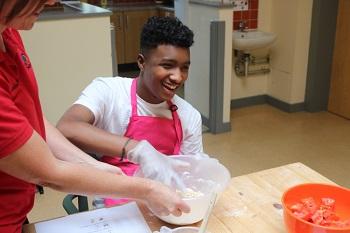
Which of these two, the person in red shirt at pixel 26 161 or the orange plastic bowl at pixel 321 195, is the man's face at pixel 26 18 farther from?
the orange plastic bowl at pixel 321 195

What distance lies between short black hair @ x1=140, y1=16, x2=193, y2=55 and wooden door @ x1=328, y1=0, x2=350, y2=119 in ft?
8.80

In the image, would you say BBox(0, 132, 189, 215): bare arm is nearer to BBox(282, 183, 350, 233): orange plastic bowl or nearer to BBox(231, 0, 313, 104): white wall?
BBox(282, 183, 350, 233): orange plastic bowl

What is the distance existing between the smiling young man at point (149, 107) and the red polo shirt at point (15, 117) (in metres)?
0.35

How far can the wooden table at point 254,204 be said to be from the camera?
40.7 inches

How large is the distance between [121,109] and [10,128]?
678mm

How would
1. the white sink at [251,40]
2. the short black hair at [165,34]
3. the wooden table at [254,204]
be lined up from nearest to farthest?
the wooden table at [254,204] < the short black hair at [165,34] < the white sink at [251,40]

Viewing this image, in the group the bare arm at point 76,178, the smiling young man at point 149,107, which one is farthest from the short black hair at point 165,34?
the bare arm at point 76,178

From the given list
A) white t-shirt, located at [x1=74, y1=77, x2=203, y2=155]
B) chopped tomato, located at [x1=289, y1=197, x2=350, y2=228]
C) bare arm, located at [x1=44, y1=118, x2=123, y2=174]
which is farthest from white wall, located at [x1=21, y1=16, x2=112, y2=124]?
chopped tomato, located at [x1=289, y1=197, x2=350, y2=228]

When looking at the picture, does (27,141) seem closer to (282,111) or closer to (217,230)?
(217,230)

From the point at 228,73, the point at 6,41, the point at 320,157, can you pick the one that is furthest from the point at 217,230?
the point at 228,73

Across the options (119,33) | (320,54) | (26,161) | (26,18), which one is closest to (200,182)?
(26,161)

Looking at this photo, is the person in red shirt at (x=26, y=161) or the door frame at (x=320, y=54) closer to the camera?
the person in red shirt at (x=26, y=161)

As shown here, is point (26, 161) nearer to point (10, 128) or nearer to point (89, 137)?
point (10, 128)

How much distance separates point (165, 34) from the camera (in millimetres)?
1323
